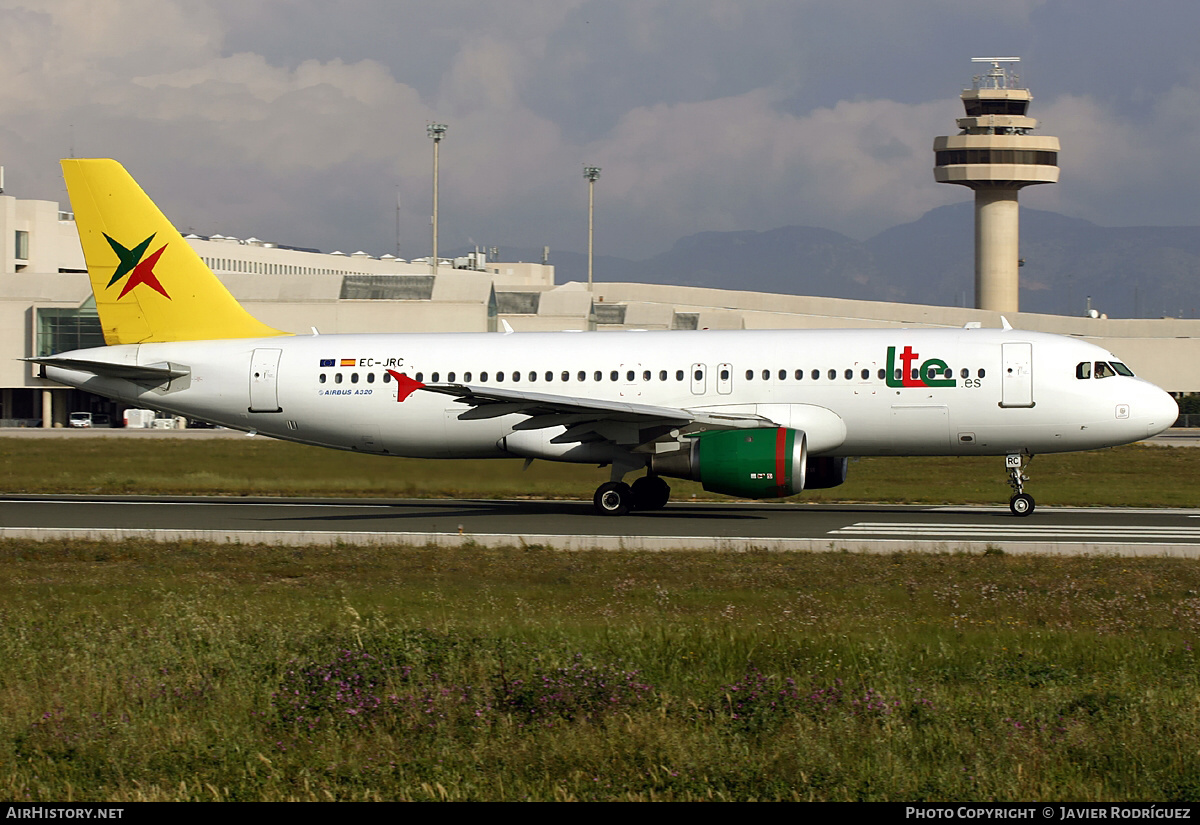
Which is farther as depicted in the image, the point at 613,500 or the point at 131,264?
the point at 131,264

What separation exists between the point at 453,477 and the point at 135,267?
355 inches

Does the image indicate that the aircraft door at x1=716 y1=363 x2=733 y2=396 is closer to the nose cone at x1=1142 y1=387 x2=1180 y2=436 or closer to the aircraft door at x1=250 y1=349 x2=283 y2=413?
the nose cone at x1=1142 y1=387 x2=1180 y2=436

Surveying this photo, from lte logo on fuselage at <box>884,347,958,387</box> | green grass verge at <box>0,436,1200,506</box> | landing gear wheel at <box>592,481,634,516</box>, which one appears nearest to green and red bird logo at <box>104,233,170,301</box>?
green grass verge at <box>0,436,1200,506</box>

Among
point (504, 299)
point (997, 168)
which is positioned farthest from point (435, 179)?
point (997, 168)

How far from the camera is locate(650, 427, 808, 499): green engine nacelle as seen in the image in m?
24.6

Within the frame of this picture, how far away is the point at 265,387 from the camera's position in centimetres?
2912

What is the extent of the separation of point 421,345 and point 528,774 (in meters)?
21.6

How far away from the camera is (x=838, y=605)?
14.8 meters

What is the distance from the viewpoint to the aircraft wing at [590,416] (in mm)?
25344

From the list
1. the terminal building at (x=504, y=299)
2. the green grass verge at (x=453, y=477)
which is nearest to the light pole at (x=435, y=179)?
the terminal building at (x=504, y=299)

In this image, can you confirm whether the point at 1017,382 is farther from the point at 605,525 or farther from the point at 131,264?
the point at 131,264

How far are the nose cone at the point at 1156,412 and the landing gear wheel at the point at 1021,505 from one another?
9.09ft

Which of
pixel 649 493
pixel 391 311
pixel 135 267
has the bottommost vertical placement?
pixel 649 493

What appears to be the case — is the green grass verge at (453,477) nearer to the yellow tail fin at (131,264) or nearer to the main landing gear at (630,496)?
the main landing gear at (630,496)
